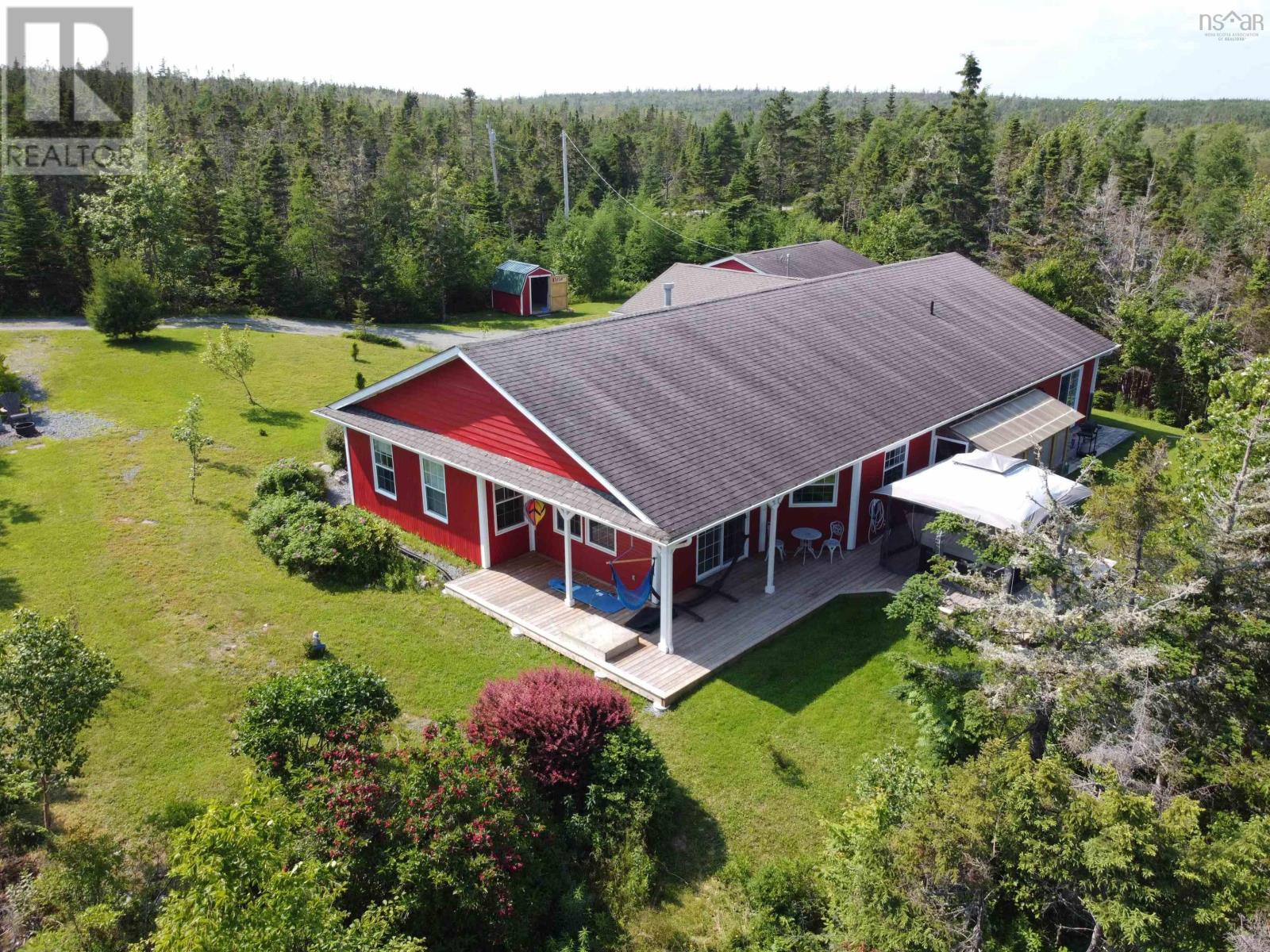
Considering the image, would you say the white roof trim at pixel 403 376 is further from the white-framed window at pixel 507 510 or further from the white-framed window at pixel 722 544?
the white-framed window at pixel 722 544

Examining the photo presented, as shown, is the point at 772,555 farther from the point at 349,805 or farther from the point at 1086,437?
the point at 1086,437

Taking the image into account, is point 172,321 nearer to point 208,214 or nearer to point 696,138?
point 208,214

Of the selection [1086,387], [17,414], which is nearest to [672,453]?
[1086,387]

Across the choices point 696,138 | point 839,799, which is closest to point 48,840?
point 839,799

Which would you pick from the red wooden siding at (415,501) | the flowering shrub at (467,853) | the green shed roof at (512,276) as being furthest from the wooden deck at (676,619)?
the green shed roof at (512,276)

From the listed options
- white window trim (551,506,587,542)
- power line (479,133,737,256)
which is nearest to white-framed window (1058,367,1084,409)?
white window trim (551,506,587,542)

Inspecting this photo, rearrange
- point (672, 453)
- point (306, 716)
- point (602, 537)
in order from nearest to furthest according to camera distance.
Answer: point (306, 716) < point (672, 453) < point (602, 537)

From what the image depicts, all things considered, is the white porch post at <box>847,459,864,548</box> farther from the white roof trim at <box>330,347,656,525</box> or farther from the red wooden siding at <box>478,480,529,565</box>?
the red wooden siding at <box>478,480,529,565</box>
